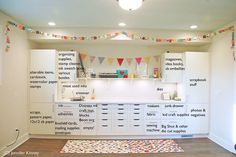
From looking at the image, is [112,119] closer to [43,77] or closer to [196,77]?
[43,77]

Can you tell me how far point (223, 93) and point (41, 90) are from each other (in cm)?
418

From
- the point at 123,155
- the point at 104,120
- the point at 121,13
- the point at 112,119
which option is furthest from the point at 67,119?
the point at 121,13

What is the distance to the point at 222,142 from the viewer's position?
3.61 metres

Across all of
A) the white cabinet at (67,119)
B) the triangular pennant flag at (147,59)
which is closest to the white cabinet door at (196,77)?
the triangular pennant flag at (147,59)

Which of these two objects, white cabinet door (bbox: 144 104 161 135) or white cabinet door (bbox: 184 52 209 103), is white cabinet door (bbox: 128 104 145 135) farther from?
white cabinet door (bbox: 184 52 209 103)

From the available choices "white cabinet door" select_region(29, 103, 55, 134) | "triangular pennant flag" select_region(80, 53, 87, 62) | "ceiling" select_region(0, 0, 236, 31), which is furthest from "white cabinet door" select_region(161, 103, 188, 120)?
"white cabinet door" select_region(29, 103, 55, 134)

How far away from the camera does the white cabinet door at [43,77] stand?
3953 mm

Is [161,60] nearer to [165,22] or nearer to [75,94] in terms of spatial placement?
[165,22]

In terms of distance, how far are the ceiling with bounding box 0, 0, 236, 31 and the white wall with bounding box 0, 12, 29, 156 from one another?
50 cm

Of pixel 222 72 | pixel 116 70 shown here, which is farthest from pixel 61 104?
pixel 222 72

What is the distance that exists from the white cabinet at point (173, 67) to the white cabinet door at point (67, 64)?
229cm

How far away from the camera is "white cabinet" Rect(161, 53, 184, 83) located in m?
4.14

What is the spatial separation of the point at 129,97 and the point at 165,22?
83.5 inches

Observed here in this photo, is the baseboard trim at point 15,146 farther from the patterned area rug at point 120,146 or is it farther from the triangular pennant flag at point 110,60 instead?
the triangular pennant flag at point 110,60
